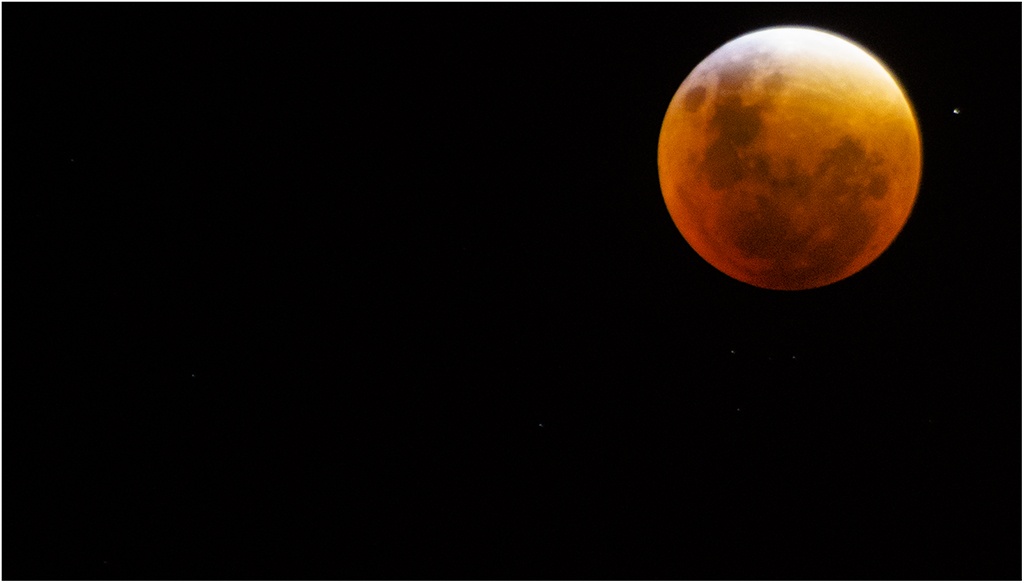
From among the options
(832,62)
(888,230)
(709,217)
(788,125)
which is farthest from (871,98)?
(709,217)

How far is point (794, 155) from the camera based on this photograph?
8.55ft

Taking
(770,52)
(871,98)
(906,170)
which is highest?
(770,52)

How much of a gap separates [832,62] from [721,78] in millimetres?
463

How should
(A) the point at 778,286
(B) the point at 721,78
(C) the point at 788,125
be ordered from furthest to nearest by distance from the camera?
(A) the point at 778,286, (B) the point at 721,78, (C) the point at 788,125

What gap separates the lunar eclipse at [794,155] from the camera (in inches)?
103

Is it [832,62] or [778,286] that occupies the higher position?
[832,62]

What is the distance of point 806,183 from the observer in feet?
8.62

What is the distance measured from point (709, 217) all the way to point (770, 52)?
774 millimetres

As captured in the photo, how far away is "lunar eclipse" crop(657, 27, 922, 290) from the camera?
103 inches

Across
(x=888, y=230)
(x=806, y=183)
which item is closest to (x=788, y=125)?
(x=806, y=183)

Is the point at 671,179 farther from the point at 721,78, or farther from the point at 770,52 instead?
the point at 770,52

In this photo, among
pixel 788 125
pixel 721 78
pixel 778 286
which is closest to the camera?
pixel 788 125

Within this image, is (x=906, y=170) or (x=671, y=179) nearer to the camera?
(x=906, y=170)

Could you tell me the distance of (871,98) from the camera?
8.73 ft
